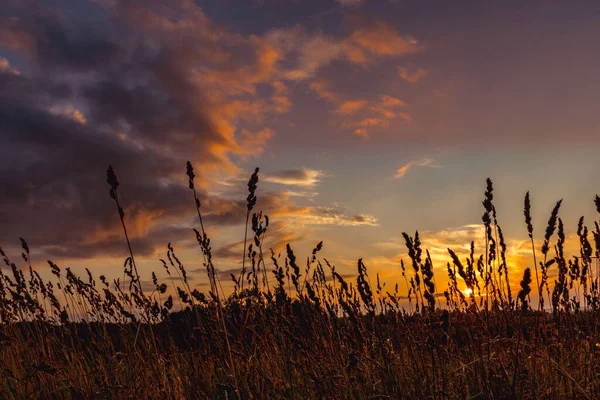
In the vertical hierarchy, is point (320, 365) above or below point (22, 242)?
below

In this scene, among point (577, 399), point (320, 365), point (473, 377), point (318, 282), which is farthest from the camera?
point (318, 282)

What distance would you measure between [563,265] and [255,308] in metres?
3.06

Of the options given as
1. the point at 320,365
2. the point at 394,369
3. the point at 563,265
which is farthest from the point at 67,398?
the point at 563,265

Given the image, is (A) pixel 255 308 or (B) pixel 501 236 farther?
(A) pixel 255 308

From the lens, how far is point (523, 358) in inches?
167

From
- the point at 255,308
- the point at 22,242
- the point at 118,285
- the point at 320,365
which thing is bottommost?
the point at 320,365

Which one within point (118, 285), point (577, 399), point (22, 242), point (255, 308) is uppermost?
point (22, 242)

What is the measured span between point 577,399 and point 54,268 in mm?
5587

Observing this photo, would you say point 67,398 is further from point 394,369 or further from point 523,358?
point 523,358

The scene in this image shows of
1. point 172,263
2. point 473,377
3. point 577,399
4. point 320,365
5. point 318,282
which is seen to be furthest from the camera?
point 318,282

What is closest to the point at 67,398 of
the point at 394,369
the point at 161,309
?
the point at 161,309

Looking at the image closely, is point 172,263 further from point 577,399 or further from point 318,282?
→ point 577,399

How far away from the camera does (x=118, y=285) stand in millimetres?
6812

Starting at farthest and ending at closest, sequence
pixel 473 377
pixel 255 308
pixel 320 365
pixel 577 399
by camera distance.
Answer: pixel 255 308
pixel 320 365
pixel 473 377
pixel 577 399
